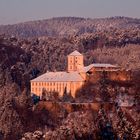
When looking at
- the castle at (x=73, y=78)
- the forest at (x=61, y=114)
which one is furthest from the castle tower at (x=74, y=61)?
→ the forest at (x=61, y=114)

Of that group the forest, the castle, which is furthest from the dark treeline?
the castle

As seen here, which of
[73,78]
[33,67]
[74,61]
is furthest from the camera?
[33,67]

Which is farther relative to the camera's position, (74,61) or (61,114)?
(74,61)

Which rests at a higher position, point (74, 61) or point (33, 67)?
point (74, 61)

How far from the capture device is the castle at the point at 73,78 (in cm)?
6625

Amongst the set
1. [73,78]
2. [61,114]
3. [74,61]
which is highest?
[74,61]

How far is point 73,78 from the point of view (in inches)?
2628

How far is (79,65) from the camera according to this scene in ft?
233

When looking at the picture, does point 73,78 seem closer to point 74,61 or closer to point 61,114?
point 74,61

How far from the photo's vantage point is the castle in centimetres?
6625

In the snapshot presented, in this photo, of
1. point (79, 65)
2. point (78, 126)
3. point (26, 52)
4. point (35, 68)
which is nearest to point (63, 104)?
point (78, 126)

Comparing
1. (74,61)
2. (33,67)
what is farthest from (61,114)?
(33,67)

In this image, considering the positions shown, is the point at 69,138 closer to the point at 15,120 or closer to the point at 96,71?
the point at 15,120

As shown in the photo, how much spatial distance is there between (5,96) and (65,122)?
9718 millimetres
